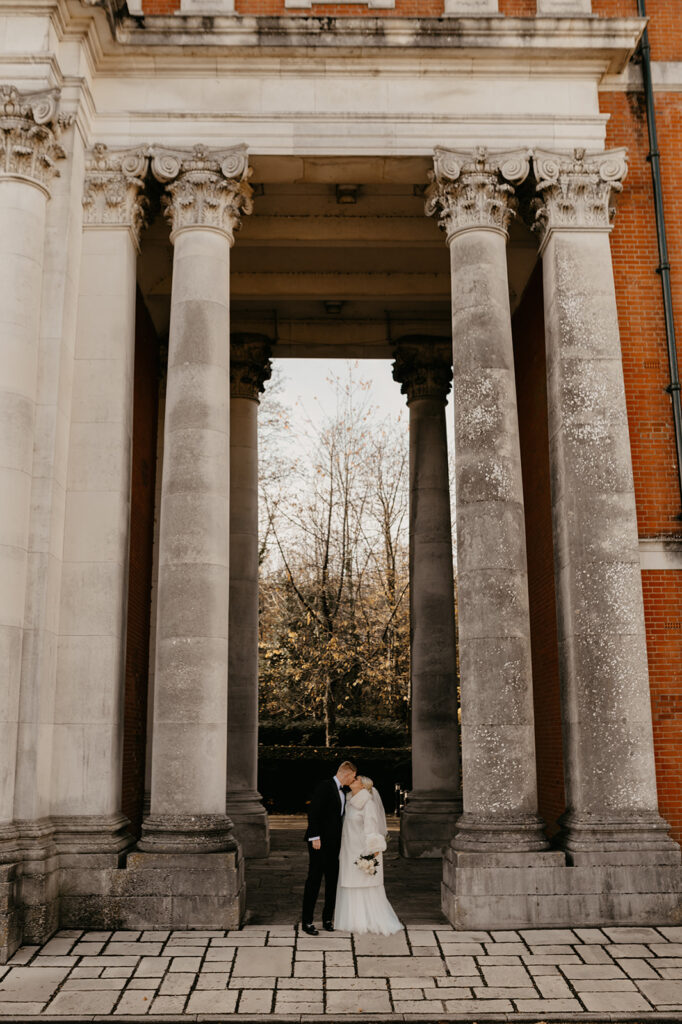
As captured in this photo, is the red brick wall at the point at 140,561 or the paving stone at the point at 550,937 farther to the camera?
the red brick wall at the point at 140,561

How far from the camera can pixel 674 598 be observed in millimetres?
14812

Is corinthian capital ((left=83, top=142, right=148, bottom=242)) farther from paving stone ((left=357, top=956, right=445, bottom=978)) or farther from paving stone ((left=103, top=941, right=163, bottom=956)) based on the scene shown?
paving stone ((left=357, top=956, right=445, bottom=978))

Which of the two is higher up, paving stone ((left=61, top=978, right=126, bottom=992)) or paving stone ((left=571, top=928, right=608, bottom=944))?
paving stone ((left=571, top=928, right=608, bottom=944))

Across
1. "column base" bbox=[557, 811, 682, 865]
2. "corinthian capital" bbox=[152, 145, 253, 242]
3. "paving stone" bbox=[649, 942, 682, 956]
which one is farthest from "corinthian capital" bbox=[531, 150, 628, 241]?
"paving stone" bbox=[649, 942, 682, 956]

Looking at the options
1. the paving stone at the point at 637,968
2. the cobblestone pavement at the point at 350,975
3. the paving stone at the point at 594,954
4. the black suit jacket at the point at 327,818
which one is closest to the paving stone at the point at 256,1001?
the cobblestone pavement at the point at 350,975

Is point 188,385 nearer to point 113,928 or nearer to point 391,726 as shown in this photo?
point 113,928

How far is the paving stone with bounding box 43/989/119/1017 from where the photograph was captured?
370 inches

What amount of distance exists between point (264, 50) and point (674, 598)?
419 inches

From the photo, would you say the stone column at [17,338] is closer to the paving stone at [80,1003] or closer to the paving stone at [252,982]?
the paving stone at [80,1003]

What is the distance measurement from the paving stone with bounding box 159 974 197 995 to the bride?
2694 millimetres

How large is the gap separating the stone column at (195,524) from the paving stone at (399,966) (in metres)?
2.53

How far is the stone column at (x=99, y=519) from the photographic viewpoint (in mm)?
13320

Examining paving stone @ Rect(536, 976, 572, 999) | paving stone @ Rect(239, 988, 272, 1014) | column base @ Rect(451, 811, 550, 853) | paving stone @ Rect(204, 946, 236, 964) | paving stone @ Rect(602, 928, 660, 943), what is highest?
column base @ Rect(451, 811, 550, 853)

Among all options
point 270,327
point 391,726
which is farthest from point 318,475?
point 270,327
